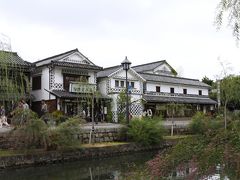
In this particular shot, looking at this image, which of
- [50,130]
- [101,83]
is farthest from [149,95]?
[50,130]

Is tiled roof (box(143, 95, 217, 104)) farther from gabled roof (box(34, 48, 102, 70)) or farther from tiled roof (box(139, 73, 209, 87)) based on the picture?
gabled roof (box(34, 48, 102, 70))

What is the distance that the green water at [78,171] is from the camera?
49.3 feet

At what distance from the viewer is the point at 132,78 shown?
37875 millimetres

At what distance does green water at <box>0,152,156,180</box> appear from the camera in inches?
591

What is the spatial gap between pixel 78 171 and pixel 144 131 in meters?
7.52

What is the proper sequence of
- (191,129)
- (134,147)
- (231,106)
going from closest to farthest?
(134,147) < (191,129) < (231,106)

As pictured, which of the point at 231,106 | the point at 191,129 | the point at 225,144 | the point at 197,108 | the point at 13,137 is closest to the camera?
the point at 225,144

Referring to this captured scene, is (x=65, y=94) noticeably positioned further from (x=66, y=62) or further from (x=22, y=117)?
(x=22, y=117)

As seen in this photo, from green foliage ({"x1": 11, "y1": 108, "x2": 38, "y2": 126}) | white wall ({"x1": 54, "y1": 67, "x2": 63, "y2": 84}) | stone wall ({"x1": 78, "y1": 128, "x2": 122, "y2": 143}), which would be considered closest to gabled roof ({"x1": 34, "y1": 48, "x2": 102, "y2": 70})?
white wall ({"x1": 54, "y1": 67, "x2": 63, "y2": 84})

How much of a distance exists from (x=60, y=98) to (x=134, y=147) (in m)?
10.3

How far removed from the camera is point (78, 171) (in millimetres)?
16516

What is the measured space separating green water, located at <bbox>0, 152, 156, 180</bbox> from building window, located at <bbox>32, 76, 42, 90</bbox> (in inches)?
587

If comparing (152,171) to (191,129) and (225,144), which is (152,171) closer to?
(225,144)

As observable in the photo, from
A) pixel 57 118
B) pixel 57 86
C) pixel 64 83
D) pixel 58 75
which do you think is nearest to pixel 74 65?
pixel 58 75
